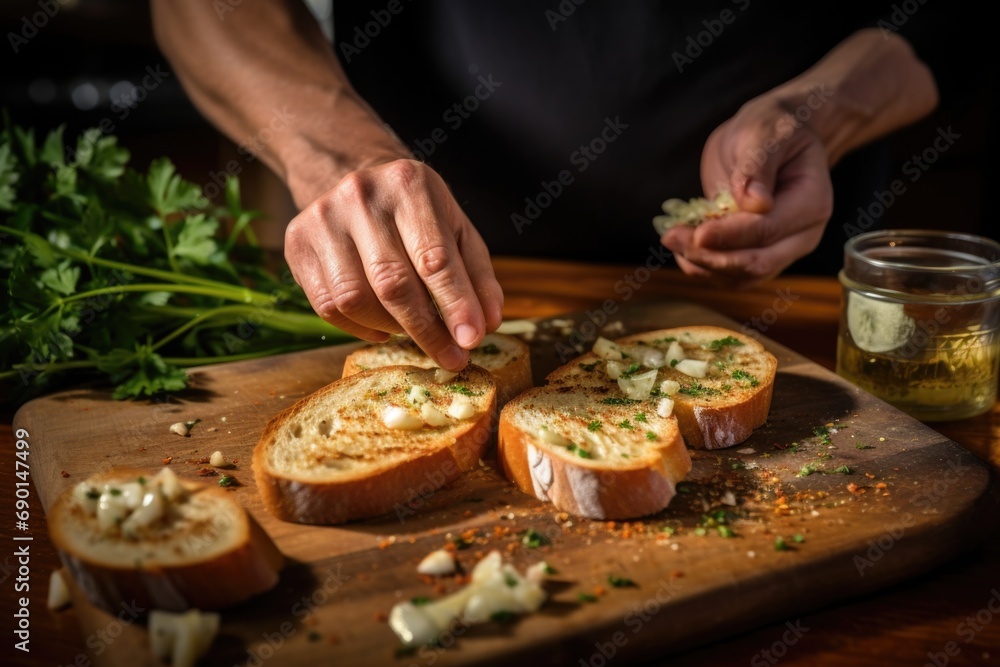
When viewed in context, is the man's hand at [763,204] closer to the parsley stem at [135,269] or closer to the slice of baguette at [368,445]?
the slice of baguette at [368,445]

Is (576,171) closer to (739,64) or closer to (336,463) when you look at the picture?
(739,64)

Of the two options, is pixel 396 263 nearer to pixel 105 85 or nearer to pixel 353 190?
pixel 353 190

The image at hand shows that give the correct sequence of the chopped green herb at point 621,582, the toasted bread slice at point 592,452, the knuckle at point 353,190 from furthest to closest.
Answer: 1. the knuckle at point 353,190
2. the toasted bread slice at point 592,452
3. the chopped green herb at point 621,582

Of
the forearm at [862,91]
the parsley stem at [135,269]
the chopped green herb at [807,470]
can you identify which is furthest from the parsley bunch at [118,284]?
the forearm at [862,91]

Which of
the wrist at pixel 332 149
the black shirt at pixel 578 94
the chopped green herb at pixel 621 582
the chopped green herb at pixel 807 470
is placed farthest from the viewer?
the black shirt at pixel 578 94

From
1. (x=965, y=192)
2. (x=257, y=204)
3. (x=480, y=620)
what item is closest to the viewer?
(x=480, y=620)

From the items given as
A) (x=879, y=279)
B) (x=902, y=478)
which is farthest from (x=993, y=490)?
(x=879, y=279)
